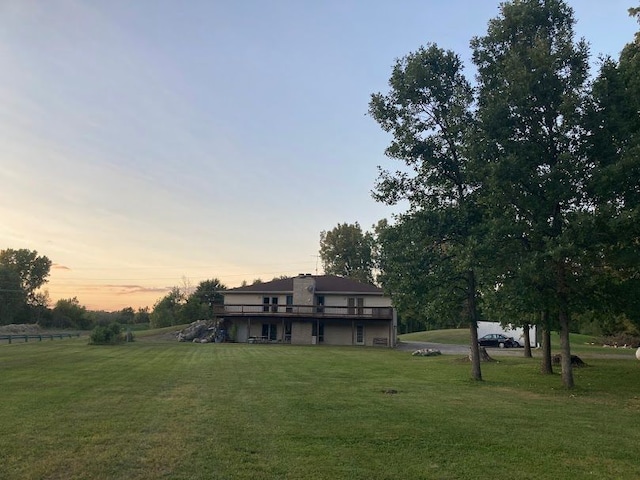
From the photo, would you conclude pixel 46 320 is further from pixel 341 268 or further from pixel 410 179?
pixel 410 179

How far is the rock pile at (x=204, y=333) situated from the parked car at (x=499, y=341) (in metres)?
22.8

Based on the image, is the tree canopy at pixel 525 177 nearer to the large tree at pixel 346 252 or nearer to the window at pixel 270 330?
the window at pixel 270 330

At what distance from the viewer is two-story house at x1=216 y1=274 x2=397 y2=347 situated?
154 feet

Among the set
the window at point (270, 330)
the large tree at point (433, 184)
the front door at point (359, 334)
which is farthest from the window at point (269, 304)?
the large tree at point (433, 184)

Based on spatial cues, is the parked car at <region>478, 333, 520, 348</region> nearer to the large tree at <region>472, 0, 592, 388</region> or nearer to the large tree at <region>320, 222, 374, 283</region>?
the large tree at <region>472, 0, 592, 388</region>

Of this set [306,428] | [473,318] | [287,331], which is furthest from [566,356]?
[287,331]

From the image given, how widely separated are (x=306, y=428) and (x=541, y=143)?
11458mm

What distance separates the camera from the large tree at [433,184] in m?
17.9

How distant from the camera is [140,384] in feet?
47.6

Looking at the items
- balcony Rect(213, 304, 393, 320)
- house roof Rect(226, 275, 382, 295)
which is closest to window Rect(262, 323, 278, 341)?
balcony Rect(213, 304, 393, 320)

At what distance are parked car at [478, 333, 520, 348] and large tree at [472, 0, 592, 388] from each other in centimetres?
3046

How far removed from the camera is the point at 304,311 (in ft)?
156

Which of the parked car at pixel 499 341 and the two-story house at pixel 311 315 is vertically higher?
the two-story house at pixel 311 315

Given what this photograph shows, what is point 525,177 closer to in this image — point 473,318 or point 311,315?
point 473,318
